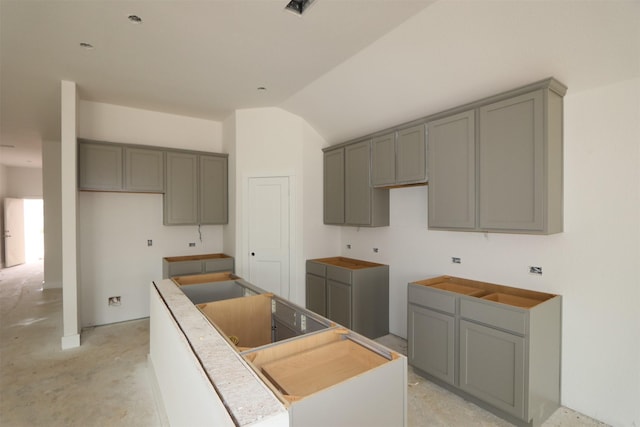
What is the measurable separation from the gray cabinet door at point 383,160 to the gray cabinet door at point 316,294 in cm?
155

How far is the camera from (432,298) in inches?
113

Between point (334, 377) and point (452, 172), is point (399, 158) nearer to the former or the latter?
point (452, 172)

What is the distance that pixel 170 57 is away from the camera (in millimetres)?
3027

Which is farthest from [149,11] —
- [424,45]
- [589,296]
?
[589,296]

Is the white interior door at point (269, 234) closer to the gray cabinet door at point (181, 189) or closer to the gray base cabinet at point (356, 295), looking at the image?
the gray base cabinet at point (356, 295)

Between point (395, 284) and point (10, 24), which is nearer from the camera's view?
point (10, 24)

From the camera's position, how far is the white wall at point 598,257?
A: 7.29 feet

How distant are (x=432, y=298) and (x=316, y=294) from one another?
1880 mm

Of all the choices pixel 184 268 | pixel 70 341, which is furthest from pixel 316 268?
pixel 70 341

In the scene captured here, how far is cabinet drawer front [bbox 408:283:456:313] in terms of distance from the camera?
8.94 ft

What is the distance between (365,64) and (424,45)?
626 mm

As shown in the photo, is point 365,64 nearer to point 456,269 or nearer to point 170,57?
point 170,57

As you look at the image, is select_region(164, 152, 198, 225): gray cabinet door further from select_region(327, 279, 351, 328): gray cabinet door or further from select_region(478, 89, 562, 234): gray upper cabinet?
select_region(478, 89, 562, 234): gray upper cabinet

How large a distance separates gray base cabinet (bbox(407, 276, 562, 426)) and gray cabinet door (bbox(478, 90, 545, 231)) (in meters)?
0.67
